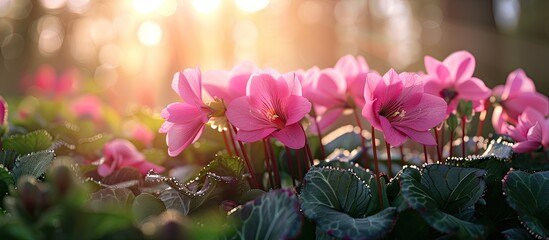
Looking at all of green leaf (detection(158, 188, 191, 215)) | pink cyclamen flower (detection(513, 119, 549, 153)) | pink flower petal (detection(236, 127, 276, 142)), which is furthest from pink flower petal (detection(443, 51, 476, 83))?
green leaf (detection(158, 188, 191, 215))

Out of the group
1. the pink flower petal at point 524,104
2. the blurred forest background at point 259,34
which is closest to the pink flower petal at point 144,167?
the pink flower petal at point 524,104

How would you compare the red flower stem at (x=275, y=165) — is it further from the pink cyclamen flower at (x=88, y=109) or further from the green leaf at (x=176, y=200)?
the pink cyclamen flower at (x=88, y=109)

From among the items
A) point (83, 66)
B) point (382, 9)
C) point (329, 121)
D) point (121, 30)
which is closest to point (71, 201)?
point (329, 121)

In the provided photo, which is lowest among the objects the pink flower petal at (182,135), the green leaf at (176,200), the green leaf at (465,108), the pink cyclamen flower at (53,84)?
the pink cyclamen flower at (53,84)

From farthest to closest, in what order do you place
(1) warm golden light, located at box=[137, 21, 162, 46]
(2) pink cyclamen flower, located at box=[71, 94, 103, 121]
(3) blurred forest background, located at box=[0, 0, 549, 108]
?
(1) warm golden light, located at box=[137, 21, 162, 46] → (3) blurred forest background, located at box=[0, 0, 549, 108] → (2) pink cyclamen flower, located at box=[71, 94, 103, 121]

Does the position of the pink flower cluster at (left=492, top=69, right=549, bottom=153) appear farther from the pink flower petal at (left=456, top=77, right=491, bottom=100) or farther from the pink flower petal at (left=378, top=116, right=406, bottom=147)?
the pink flower petal at (left=378, top=116, right=406, bottom=147)

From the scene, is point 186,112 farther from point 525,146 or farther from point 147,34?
point 147,34
